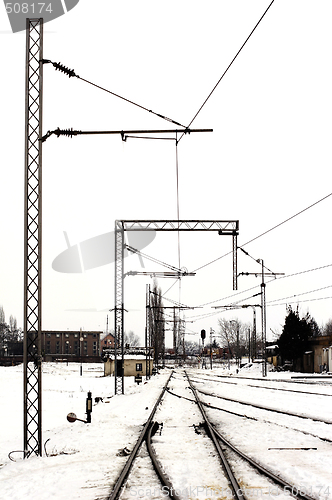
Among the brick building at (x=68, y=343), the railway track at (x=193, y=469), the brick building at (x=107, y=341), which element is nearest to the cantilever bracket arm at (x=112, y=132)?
the railway track at (x=193, y=469)

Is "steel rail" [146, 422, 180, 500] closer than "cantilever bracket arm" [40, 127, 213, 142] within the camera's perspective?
Yes

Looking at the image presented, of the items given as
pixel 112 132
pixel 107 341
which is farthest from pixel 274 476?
pixel 107 341

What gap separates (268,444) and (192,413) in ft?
24.9

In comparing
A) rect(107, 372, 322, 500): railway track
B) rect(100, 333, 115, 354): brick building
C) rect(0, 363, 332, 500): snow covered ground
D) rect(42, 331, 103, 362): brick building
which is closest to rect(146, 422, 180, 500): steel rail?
rect(107, 372, 322, 500): railway track

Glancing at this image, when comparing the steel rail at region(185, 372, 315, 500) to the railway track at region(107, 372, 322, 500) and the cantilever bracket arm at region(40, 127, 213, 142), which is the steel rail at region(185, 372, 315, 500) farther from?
the cantilever bracket arm at region(40, 127, 213, 142)

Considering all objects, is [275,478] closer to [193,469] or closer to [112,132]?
[193,469]

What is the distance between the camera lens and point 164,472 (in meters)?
9.27

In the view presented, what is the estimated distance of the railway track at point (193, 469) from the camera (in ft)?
25.7

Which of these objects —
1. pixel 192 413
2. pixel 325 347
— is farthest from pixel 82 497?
pixel 325 347

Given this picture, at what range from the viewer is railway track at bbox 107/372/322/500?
7.84m

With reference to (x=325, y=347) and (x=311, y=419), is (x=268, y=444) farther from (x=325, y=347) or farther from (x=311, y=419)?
(x=325, y=347)

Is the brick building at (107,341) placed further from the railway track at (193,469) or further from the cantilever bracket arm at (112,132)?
the cantilever bracket arm at (112,132)

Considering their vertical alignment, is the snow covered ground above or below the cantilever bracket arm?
below

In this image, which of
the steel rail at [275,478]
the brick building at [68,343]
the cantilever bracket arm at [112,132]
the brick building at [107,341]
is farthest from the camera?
the brick building at [107,341]
